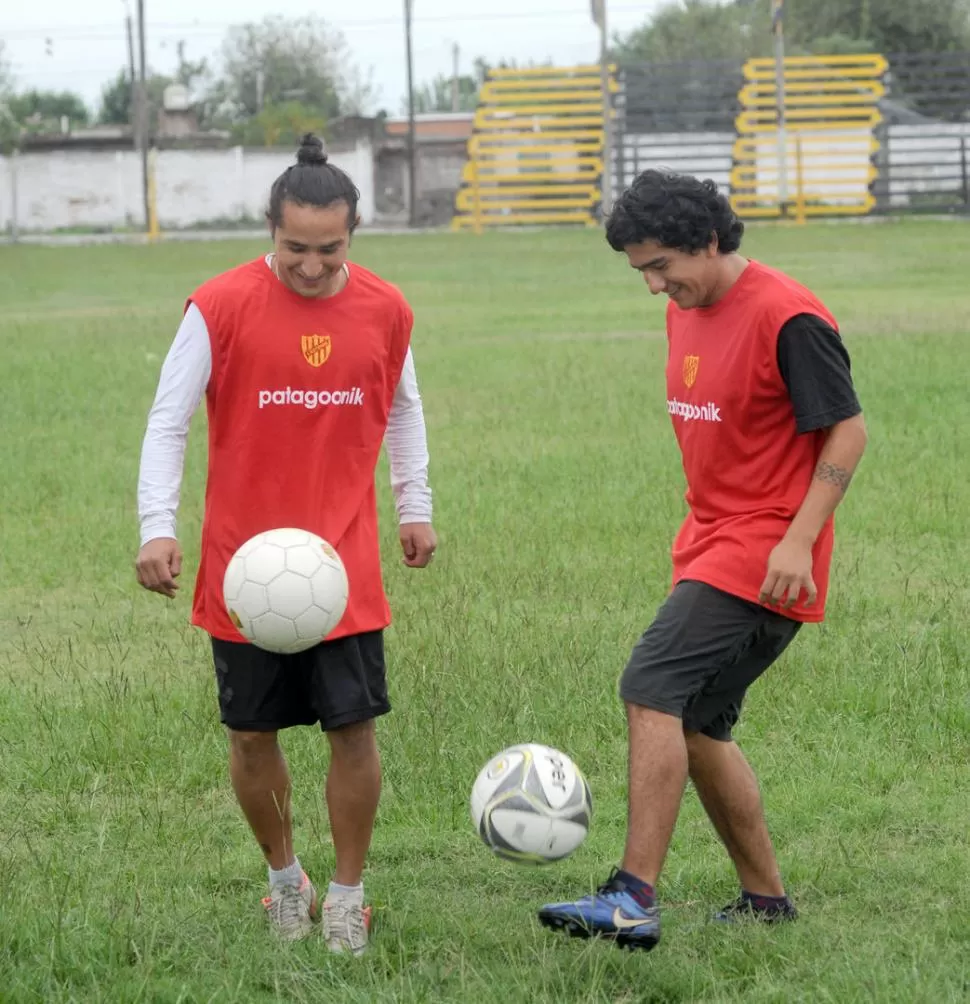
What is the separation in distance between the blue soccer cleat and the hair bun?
2.01 metres

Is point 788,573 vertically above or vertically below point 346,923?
above

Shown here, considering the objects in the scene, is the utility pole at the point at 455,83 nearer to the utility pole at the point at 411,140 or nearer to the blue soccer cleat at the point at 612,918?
the utility pole at the point at 411,140

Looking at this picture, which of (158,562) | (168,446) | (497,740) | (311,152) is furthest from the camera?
(497,740)

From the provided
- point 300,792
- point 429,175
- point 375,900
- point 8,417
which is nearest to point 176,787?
point 300,792

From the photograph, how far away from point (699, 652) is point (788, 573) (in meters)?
0.30

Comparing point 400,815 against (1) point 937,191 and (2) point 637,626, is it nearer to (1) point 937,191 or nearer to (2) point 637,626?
(2) point 637,626

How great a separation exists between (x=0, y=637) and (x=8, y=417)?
22.4 feet

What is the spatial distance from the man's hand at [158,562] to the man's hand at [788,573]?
58.9 inches

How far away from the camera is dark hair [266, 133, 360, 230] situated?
463 cm

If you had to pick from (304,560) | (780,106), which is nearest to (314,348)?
(304,560)

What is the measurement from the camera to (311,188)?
4.63 m

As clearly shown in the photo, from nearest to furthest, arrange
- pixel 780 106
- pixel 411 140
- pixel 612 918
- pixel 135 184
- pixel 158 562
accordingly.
Result: pixel 612 918
pixel 158 562
pixel 780 106
pixel 411 140
pixel 135 184

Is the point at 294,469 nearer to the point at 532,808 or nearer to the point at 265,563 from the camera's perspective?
the point at 265,563

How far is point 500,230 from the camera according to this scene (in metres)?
48.6
